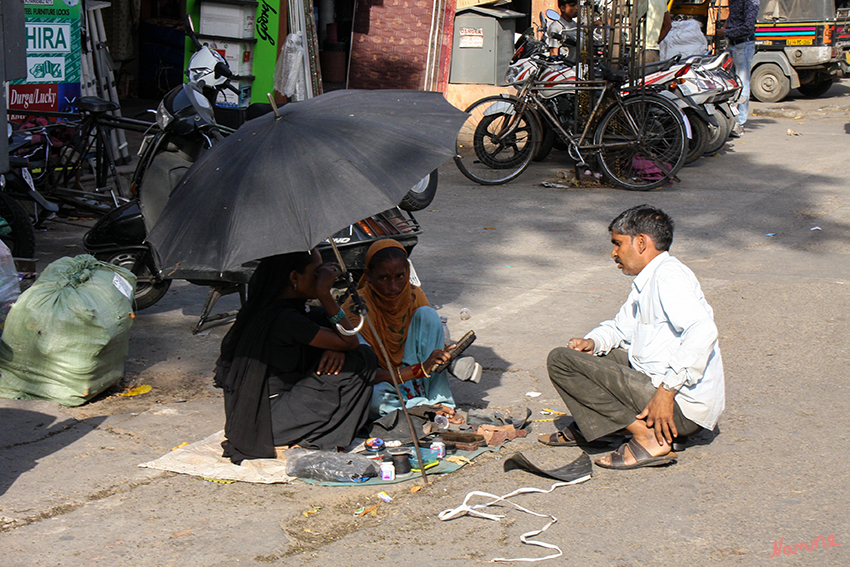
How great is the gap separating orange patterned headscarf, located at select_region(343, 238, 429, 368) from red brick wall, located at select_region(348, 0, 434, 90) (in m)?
8.63

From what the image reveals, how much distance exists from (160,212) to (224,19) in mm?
5842

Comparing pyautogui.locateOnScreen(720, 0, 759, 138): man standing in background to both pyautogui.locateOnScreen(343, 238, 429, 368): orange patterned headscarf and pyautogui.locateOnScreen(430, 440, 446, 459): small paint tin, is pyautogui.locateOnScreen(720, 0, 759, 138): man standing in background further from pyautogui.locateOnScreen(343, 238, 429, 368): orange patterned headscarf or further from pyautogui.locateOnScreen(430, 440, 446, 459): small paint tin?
pyautogui.locateOnScreen(430, 440, 446, 459): small paint tin

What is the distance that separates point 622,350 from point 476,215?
443cm

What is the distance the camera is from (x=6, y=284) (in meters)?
4.70

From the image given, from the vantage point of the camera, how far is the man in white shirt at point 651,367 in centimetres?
337

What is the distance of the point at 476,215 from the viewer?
820cm

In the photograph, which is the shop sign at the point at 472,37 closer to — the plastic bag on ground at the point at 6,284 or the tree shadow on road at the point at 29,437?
the plastic bag on ground at the point at 6,284

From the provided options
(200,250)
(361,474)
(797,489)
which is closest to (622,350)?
(797,489)

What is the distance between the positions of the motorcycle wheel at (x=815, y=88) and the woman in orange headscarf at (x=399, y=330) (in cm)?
1532

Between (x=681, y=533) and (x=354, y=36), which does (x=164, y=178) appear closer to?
(x=681, y=533)

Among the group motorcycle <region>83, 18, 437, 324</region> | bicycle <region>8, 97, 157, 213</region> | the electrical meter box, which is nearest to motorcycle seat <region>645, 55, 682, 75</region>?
the electrical meter box

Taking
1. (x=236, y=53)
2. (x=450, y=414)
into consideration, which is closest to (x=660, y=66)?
(x=236, y=53)

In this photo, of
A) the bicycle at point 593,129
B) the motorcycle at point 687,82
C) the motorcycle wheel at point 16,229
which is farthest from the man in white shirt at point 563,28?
the motorcycle wheel at point 16,229

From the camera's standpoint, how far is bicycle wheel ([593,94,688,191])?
8.95m
